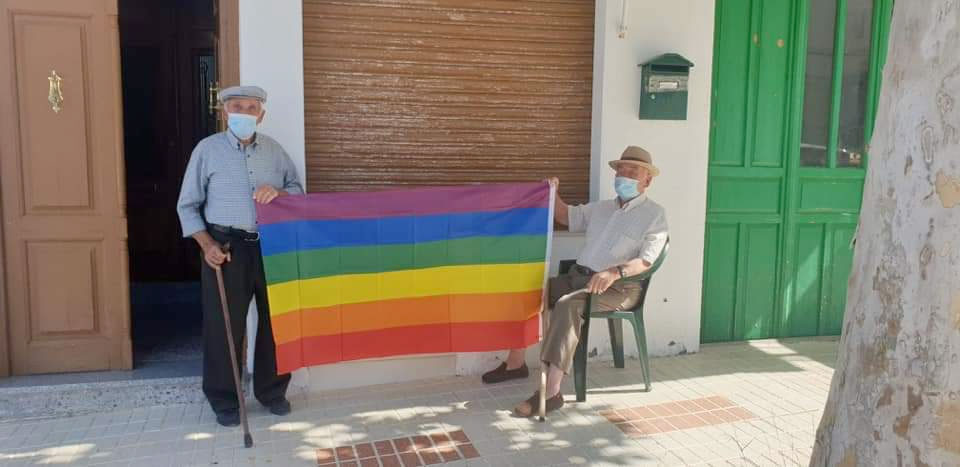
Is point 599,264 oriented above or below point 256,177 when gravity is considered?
below

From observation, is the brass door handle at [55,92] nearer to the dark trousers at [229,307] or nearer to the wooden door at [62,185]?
the wooden door at [62,185]

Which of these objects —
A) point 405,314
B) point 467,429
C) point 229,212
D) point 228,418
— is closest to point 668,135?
point 405,314

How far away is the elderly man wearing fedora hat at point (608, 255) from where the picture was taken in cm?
384

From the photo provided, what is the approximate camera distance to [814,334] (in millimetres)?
5566

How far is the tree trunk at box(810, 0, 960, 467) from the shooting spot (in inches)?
69.5

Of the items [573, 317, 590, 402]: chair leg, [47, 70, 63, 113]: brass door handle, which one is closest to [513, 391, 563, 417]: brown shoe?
[573, 317, 590, 402]: chair leg

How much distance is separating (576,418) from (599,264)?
2.94 ft

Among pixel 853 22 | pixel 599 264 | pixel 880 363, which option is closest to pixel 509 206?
pixel 599 264

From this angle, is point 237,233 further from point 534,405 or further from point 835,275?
point 835,275

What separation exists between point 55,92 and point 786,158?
4909 mm

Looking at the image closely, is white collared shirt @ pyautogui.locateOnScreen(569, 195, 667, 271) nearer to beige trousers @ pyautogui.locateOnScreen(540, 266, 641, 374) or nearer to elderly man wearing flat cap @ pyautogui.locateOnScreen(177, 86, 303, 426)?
beige trousers @ pyautogui.locateOnScreen(540, 266, 641, 374)

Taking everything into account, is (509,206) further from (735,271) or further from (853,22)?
(853,22)

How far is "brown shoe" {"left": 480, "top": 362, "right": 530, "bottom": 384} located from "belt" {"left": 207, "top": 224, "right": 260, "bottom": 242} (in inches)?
66.2

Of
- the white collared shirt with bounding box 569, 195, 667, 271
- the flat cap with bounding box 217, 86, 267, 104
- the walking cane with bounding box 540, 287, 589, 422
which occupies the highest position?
the flat cap with bounding box 217, 86, 267, 104
